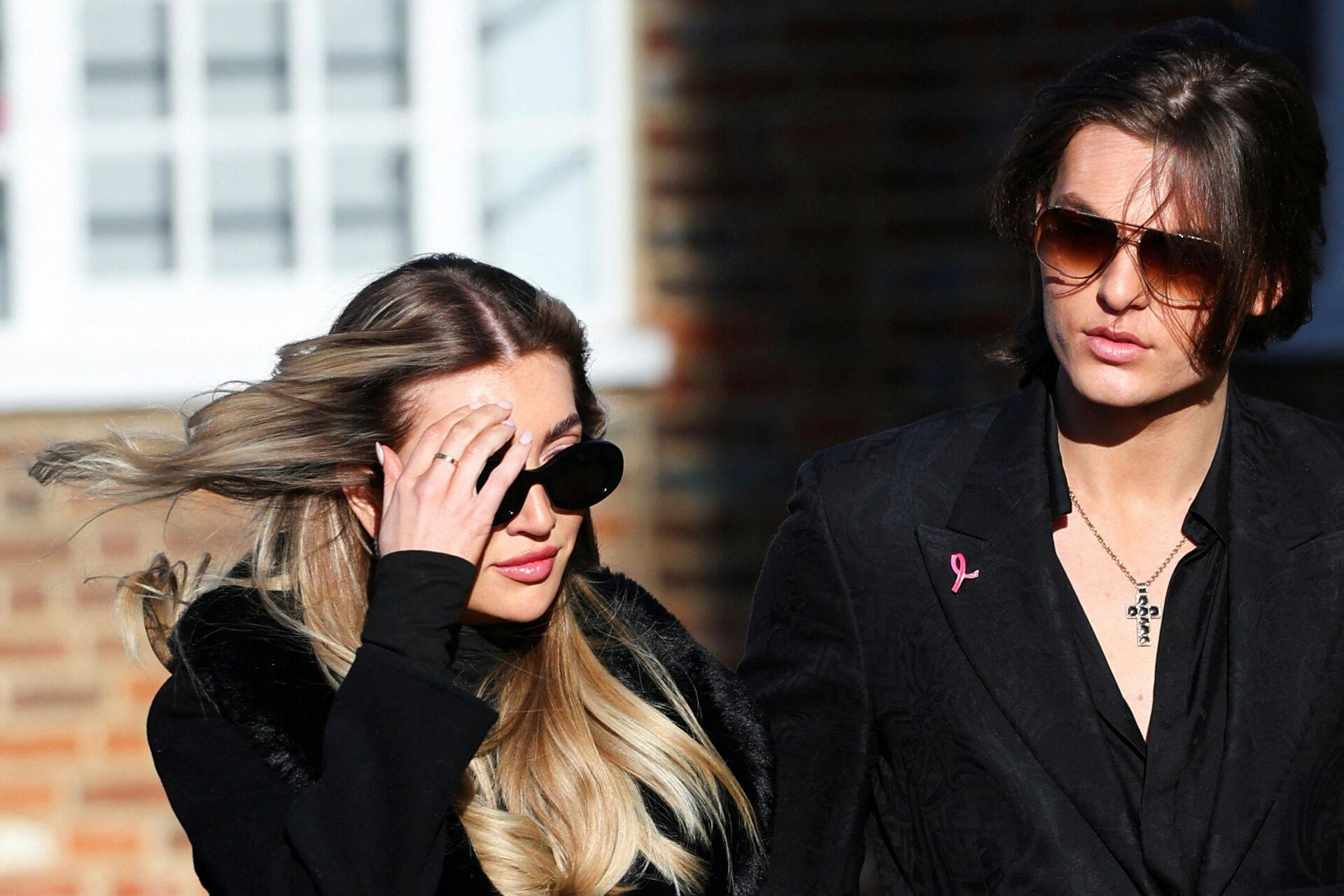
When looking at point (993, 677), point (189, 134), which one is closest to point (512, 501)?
point (993, 677)

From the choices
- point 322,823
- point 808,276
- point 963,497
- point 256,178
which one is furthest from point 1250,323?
point 256,178

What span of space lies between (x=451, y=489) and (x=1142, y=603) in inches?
39.8

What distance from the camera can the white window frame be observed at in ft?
15.3

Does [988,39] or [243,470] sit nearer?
[243,470]

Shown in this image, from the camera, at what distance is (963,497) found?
235 cm

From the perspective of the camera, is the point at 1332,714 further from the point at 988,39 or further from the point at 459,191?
the point at 459,191

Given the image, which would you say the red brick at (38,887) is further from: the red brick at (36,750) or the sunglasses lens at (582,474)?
the sunglasses lens at (582,474)

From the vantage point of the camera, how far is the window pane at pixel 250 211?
15.8ft

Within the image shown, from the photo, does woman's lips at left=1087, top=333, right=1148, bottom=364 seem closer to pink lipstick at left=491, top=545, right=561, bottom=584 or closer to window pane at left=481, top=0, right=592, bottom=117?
pink lipstick at left=491, top=545, right=561, bottom=584

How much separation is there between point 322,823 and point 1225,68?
63.7 inches

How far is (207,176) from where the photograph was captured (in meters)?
4.82

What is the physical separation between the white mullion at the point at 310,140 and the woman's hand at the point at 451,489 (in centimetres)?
276

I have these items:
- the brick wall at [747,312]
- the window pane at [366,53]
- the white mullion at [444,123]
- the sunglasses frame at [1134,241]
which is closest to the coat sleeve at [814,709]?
the sunglasses frame at [1134,241]

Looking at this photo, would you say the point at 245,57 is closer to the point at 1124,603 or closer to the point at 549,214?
the point at 549,214
